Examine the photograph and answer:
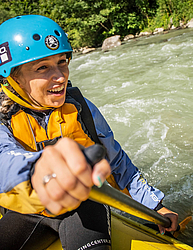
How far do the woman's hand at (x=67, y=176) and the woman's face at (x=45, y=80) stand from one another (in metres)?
0.85

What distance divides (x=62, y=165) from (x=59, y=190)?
0.21 feet

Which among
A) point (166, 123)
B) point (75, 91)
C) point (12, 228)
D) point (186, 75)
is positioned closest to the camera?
point (12, 228)

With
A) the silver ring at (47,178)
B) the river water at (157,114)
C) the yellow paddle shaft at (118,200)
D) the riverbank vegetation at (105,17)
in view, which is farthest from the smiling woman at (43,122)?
the riverbank vegetation at (105,17)

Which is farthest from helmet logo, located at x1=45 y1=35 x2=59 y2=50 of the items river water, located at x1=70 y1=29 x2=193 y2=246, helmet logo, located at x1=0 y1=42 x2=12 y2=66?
river water, located at x1=70 y1=29 x2=193 y2=246

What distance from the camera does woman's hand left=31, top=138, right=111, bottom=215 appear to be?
1.73 ft

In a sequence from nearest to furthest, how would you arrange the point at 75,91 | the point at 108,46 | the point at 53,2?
the point at 75,91 → the point at 108,46 → the point at 53,2

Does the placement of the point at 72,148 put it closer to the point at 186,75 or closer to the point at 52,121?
the point at 52,121

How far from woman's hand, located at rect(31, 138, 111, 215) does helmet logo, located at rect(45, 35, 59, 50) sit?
990mm

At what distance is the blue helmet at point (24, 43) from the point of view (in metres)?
1.31

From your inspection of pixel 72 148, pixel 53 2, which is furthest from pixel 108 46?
pixel 72 148

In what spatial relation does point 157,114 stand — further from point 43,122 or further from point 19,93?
point 19,93

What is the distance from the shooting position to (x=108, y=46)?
50.8ft

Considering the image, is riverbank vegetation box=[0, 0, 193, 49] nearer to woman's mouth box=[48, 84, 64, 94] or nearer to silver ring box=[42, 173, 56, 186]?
woman's mouth box=[48, 84, 64, 94]

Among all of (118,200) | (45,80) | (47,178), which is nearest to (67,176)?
(47,178)
